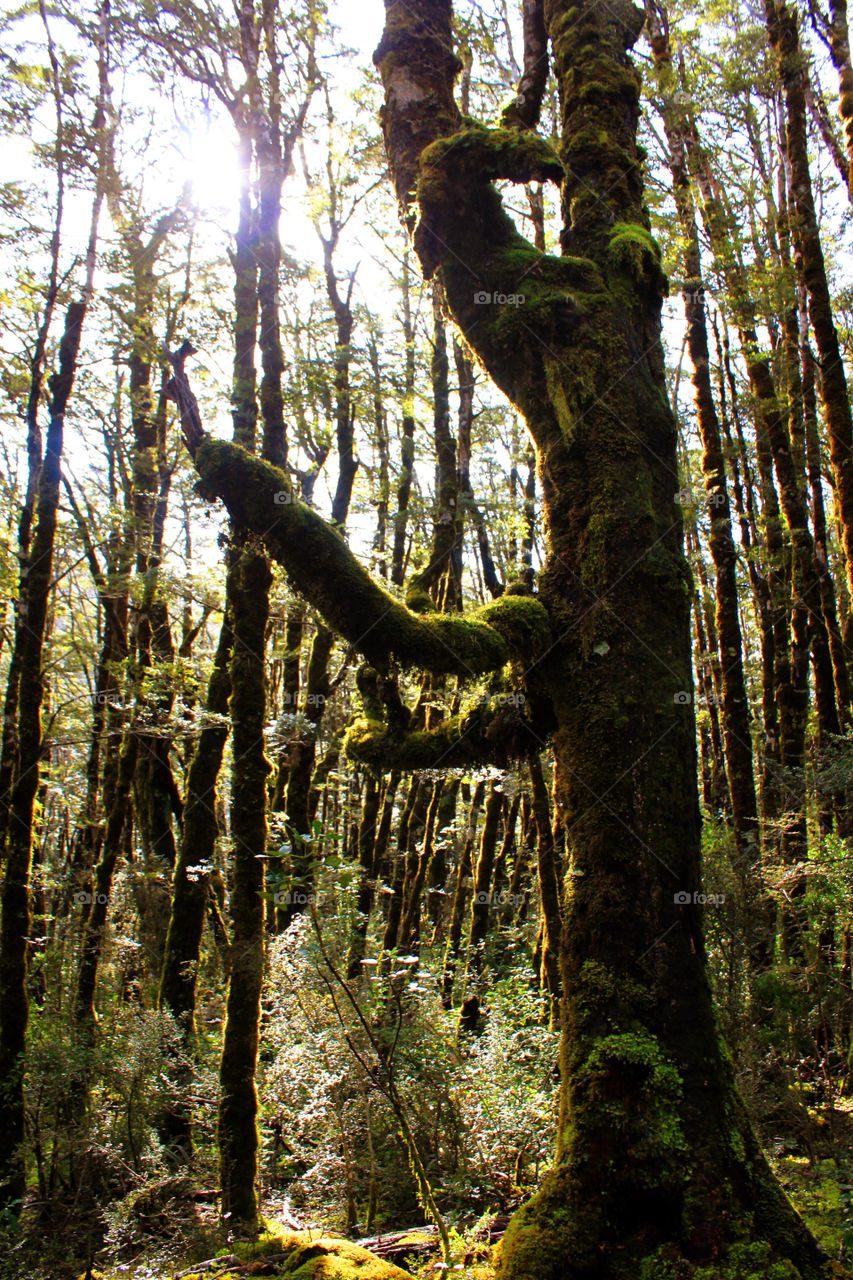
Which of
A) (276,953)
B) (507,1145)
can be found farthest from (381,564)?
(507,1145)

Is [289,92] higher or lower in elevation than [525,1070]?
higher

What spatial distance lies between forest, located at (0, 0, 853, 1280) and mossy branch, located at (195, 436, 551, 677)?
0.07 ft

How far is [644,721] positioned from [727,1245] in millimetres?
2083

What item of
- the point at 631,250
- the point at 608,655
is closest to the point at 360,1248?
the point at 608,655

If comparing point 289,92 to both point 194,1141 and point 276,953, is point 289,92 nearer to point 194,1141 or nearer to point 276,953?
point 276,953

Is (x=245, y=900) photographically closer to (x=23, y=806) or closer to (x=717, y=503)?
(x=23, y=806)

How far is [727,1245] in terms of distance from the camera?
271cm

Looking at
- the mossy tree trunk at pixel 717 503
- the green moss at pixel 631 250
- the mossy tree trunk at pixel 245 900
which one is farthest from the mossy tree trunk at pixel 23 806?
the mossy tree trunk at pixel 717 503

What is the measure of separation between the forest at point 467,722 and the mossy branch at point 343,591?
2cm

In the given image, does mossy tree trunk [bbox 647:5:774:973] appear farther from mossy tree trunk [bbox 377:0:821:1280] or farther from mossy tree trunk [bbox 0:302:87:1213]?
mossy tree trunk [bbox 0:302:87:1213]

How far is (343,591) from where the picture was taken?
3695 millimetres

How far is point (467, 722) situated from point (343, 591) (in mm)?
1093

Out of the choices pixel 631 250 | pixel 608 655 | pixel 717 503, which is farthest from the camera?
pixel 717 503

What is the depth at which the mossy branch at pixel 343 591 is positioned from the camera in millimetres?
3645
